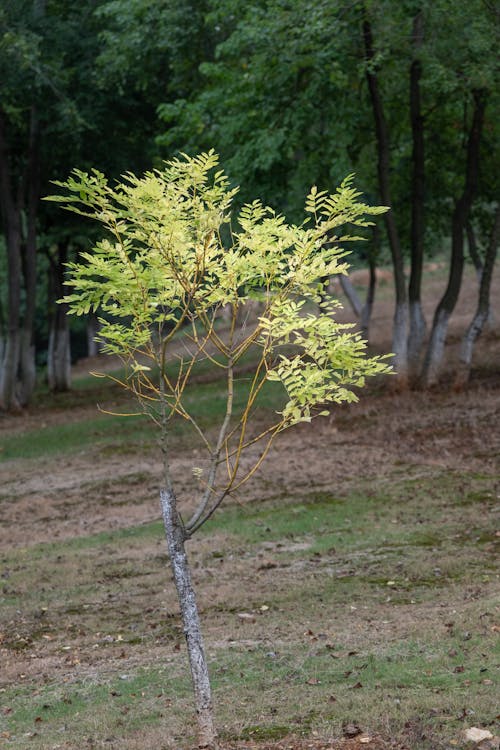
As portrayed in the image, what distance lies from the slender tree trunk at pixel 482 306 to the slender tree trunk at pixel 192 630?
1498cm

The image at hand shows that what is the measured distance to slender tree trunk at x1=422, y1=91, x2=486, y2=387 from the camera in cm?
2041

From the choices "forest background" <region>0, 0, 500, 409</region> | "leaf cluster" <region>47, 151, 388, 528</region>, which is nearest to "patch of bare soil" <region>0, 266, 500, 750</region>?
"forest background" <region>0, 0, 500, 409</region>

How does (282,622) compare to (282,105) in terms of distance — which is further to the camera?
(282,105)

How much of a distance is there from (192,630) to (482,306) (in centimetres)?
1557

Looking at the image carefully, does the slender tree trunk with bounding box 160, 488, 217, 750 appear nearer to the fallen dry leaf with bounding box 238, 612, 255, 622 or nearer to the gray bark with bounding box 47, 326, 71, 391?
the fallen dry leaf with bounding box 238, 612, 255, 622

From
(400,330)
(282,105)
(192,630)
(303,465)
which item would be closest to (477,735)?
(192,630)

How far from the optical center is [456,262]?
21016 mm

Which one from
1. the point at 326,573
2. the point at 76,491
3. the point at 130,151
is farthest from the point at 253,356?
the point at 326,573

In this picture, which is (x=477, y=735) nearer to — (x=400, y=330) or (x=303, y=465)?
(x=303, y=465)

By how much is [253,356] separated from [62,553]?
2266cm

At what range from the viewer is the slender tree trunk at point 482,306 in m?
19.8

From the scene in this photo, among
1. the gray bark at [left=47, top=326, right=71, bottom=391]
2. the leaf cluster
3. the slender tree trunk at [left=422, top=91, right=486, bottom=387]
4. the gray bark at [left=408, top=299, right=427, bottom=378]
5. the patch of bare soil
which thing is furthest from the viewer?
the gray bark at [left=47, top=326, right=71, bottom=391]

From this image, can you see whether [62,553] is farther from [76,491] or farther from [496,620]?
[496,620]

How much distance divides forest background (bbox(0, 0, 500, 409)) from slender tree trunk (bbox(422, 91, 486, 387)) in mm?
29
